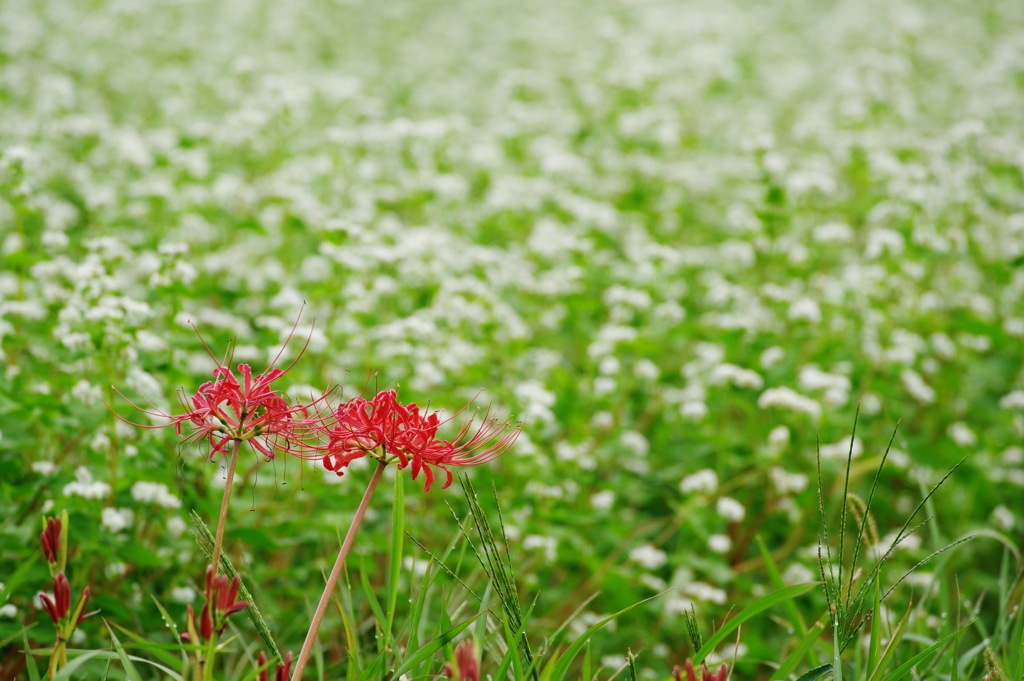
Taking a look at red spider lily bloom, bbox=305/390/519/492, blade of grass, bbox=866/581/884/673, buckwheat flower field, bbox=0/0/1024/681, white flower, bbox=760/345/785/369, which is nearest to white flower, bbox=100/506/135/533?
buckwheat flower field, bbox=0/0/1024/681

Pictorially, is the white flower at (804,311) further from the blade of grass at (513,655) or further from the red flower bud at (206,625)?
the red flower bud at (206,625)

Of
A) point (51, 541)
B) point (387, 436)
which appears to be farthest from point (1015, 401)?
point (51, 541)

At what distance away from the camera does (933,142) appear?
4836 millimetres

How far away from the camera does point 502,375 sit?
406 cm

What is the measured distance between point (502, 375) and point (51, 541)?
2.89 m

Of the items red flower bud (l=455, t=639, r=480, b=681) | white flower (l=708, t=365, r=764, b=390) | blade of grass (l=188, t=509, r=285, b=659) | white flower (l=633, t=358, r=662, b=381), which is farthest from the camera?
white flower (l=633, t=358, r=662, b=381)

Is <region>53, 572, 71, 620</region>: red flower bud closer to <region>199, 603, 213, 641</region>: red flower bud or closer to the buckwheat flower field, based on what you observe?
the buckwheat flower field

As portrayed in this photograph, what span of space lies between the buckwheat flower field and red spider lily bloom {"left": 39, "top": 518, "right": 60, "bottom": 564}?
0.11 ft

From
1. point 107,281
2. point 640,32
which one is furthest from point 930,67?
point 107,281

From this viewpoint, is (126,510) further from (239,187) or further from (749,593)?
(239,187)

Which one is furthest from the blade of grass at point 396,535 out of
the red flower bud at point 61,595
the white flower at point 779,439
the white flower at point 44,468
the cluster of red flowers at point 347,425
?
the white flower at point 779,439

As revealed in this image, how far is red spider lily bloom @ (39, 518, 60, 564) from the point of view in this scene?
1.25 meters

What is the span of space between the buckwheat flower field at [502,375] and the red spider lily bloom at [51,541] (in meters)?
0.03

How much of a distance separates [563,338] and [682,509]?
1.86 m
